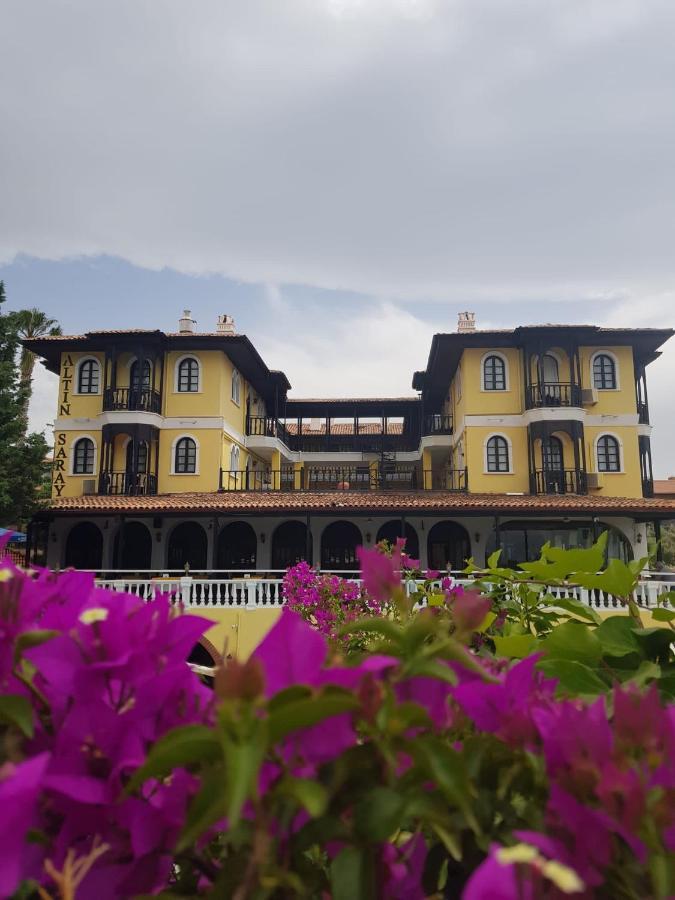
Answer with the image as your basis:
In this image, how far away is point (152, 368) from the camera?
2392 centimetres

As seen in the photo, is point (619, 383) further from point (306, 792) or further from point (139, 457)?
point (306, 792)

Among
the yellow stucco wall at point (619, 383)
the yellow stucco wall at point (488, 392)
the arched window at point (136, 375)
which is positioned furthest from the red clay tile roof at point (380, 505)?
the arched window at point (136, 375)

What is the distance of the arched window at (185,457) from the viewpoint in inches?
930

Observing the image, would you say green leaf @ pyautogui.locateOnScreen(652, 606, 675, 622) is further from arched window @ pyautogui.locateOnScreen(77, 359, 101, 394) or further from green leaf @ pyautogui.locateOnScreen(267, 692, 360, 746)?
arched window @ pyautogui.locateOnScreen(77, 359, 101, 394)

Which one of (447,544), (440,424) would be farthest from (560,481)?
(440,424)

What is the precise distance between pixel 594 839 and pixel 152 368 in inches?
978

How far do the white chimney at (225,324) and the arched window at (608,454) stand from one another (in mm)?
15428

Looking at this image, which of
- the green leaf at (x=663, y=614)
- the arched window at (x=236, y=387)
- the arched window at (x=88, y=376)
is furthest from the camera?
the arched window at (x=236, y=387)

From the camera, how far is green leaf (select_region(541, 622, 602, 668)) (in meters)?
1.29

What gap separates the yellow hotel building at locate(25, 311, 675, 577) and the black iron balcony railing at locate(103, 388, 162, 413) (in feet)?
0.19

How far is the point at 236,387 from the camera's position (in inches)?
1039

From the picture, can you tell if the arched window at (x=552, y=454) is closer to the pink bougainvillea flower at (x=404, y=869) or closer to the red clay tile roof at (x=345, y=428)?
the red clay tile roof at (x=345, y=428)

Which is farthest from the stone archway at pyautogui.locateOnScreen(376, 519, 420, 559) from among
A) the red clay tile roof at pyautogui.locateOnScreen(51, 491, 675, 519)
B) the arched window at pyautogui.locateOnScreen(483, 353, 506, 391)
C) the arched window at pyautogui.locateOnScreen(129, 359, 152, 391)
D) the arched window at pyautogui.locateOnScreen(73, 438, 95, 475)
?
the arched window at pyautogui.locateOnScreen(73, 438, 95, 475)

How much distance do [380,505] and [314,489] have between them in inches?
242
